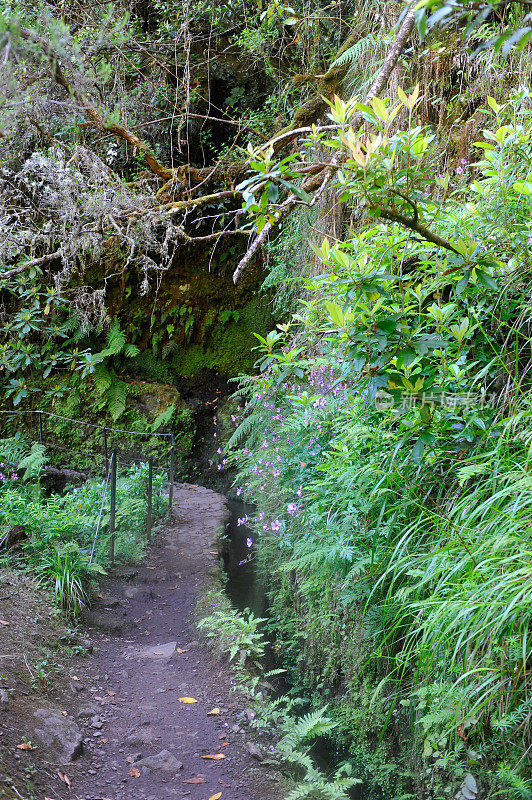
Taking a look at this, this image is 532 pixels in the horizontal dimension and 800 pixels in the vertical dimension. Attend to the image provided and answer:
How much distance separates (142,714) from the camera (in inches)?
125

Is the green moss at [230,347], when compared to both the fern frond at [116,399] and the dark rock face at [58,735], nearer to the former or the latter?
the fern frond at [116,399]

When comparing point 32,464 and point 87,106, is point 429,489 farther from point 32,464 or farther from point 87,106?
point 32,464

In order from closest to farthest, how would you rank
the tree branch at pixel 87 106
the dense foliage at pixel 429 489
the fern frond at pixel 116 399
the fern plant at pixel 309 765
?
the dense foliage at pixel 429 489
the fern plant at pixel 309 765
the tree branch at pixel 87 106
the fern frond at pixel 116 399

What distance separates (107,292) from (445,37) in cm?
688

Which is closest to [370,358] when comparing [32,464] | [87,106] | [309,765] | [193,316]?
[309,765]

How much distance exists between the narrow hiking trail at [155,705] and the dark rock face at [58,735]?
5 cm

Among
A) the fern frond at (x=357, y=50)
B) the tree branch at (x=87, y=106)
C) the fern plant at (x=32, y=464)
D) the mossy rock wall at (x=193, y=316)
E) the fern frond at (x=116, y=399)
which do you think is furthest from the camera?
the mossy rock wall at (x=193, y=316)

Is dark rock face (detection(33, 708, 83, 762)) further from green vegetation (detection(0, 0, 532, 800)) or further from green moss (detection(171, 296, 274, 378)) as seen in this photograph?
green moss (detection(171, 296, 274, 378))

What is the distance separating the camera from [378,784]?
9.02 ft

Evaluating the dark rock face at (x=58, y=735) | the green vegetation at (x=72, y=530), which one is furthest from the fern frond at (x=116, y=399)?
the dark rock face at (x=58, y=735)

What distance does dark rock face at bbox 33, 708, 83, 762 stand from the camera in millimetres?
2666

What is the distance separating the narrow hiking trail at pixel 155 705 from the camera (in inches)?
103

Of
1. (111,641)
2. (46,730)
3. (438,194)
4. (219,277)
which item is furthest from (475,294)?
(219,277)

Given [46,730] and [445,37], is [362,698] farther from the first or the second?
[445,37]
